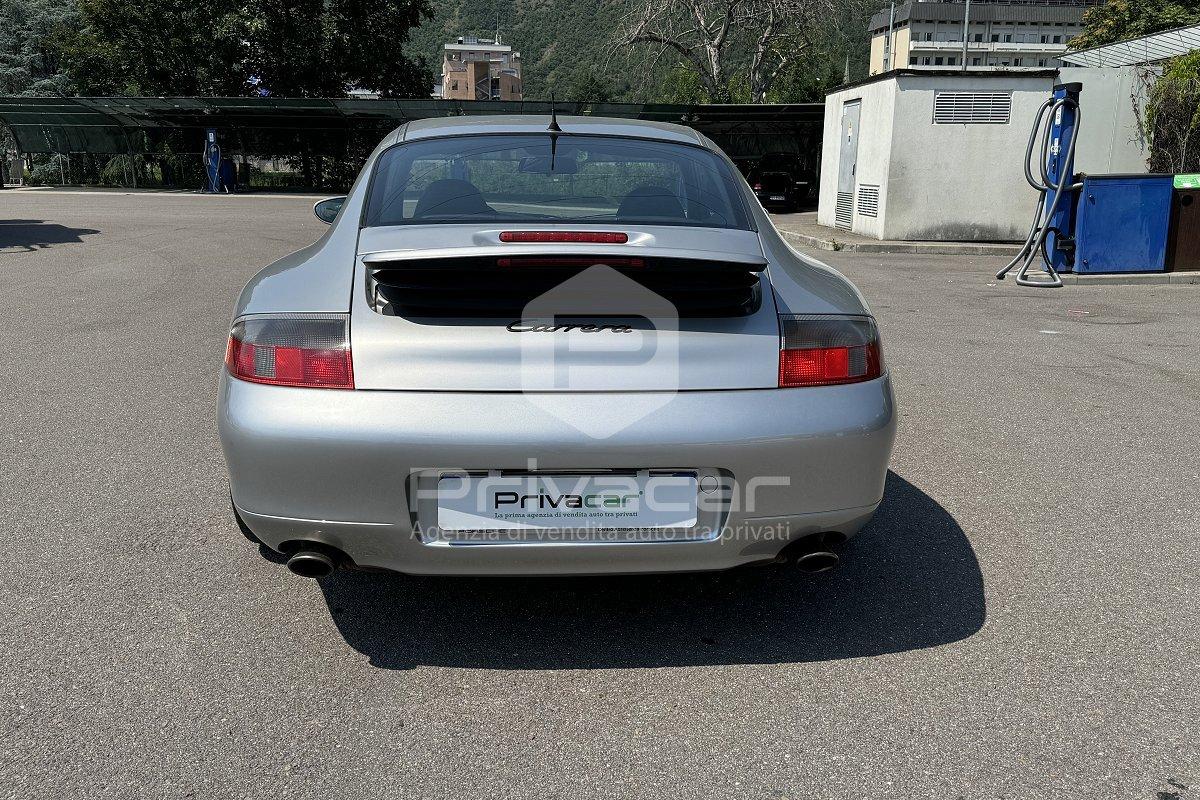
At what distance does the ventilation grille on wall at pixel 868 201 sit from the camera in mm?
18141

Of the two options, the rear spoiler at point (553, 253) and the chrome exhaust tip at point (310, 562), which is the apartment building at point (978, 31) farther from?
the chrome exhaust tip at point (310, 562)

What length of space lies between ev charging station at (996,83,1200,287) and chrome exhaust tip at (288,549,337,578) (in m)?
11.7

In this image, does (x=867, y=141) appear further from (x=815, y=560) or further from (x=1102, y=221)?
(x=815, y=560)

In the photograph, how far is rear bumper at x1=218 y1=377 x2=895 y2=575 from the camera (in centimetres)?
253

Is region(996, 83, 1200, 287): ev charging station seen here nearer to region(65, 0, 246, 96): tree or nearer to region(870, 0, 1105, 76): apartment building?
region(65, 0, 246, 96): tree

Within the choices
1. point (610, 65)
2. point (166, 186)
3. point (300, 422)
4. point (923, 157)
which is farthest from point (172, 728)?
point (610, 65)

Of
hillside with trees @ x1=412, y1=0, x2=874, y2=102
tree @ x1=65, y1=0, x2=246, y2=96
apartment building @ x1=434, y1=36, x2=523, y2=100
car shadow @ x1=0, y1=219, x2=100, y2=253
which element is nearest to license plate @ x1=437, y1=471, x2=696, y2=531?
hillside with trees @ x1=412, y1=0, x2=874, y2=102

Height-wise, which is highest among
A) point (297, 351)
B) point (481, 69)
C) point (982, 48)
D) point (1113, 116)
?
point (982, 48)

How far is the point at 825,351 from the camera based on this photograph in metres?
2.74

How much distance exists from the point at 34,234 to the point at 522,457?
58.4 feet

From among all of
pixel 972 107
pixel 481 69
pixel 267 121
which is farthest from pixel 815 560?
pixel 481 69

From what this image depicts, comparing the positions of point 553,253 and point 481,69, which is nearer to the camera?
point 553,253

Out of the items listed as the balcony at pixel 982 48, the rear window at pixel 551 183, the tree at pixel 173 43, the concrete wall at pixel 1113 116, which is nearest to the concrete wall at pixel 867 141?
the concrete wall at pixel 1113 116

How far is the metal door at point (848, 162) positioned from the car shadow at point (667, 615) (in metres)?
17.1
